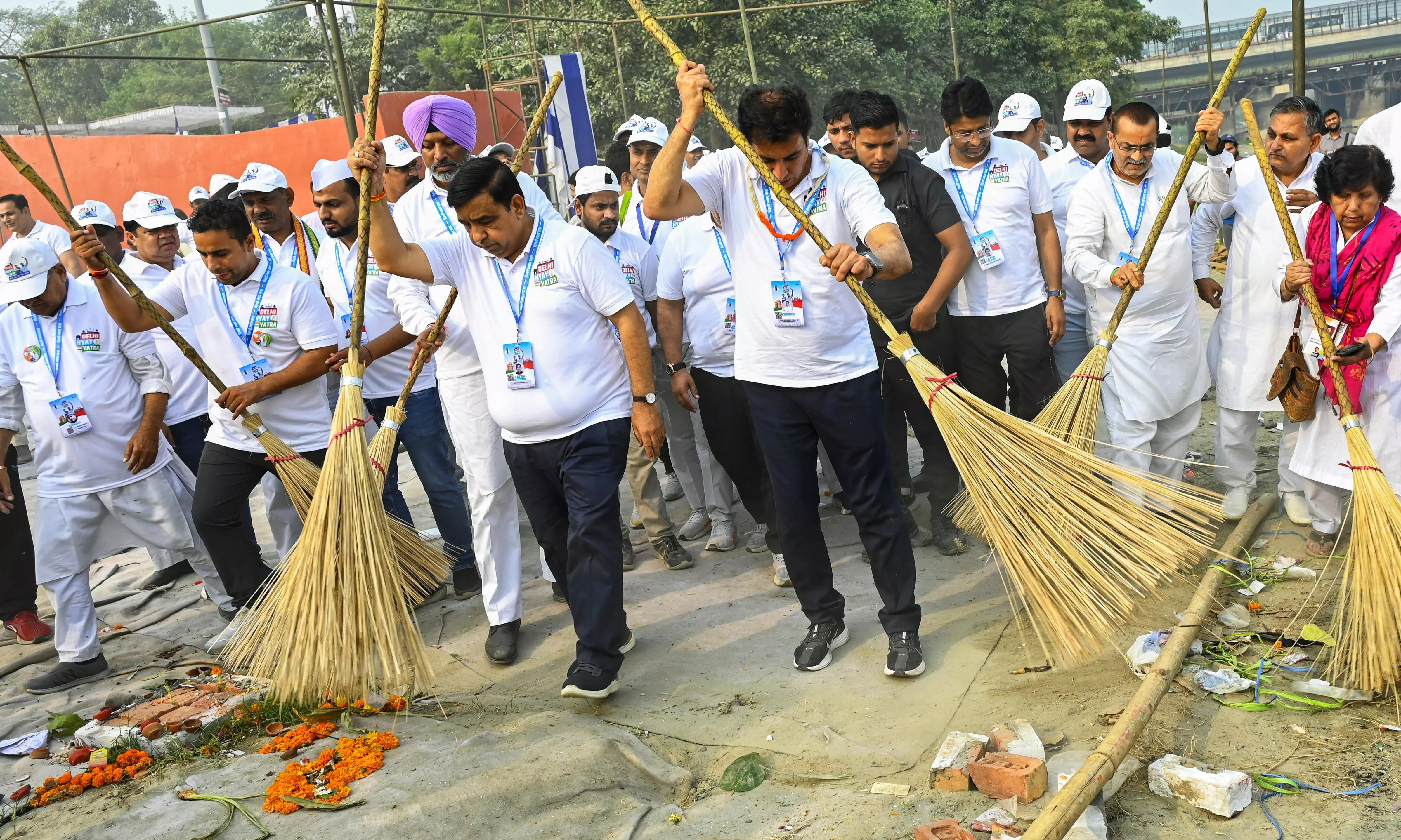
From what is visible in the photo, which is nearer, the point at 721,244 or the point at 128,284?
the point at 128,284

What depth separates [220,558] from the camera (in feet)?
15.4

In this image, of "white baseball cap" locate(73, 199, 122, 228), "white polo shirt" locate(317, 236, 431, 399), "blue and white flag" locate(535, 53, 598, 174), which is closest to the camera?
"white polo shirt" locate(317, 236, 431, 399)

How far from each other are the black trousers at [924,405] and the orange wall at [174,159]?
480 inches

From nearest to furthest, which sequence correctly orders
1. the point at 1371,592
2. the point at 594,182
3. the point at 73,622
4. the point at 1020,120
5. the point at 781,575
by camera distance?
1. the point at 1371,592
2. the point at 73,622
3. the point at 781,575
4. the point at 594,182
5. the point at 1020,120

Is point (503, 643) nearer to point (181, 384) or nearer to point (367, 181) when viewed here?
point (367, 181)

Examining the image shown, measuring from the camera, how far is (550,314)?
3.84 meters

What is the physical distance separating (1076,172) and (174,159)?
14.1 metres

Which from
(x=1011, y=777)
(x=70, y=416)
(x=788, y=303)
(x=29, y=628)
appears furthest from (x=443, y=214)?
(x=1011, y=777)

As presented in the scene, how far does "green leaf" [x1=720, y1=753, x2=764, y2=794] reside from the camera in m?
3.34

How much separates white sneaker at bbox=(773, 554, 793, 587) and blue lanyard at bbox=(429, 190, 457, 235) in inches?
78.1

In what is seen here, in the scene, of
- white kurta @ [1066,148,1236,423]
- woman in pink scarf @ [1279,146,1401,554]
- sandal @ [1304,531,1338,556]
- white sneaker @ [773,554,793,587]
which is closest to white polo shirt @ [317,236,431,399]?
white sneaker @ [773,554,793,587]

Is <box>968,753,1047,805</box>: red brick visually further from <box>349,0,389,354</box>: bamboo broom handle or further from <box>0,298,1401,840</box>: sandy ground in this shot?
<box>349,0,389,354</box>: bamboo broom handle

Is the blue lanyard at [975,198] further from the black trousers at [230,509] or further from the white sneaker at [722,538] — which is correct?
the black trousers at [230,509]

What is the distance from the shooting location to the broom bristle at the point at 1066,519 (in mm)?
3377
